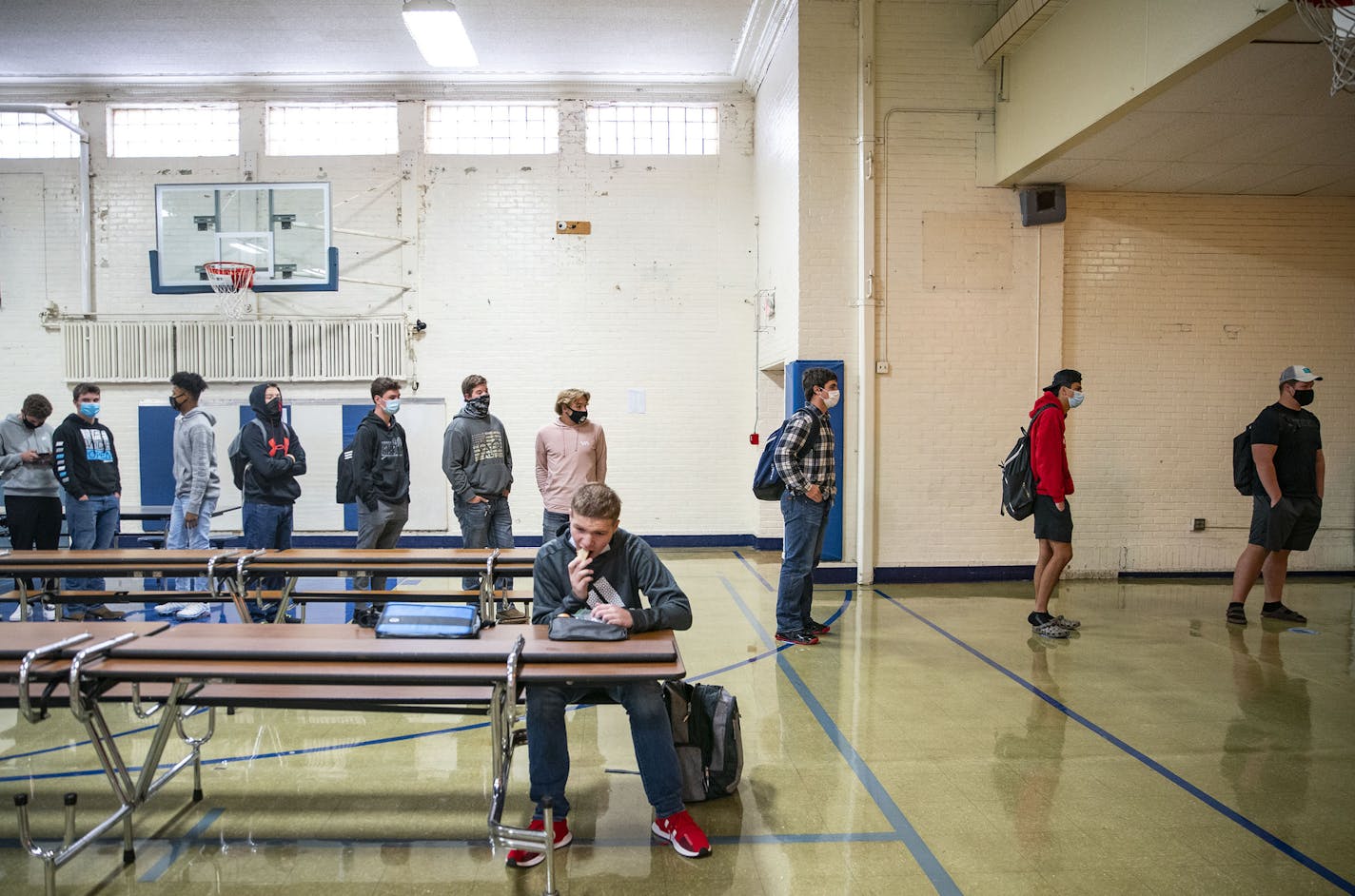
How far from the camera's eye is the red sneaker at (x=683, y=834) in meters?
2.76

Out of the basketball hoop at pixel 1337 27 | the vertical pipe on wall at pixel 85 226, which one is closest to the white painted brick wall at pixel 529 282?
the vertical pipe on wall at pixel 85 226

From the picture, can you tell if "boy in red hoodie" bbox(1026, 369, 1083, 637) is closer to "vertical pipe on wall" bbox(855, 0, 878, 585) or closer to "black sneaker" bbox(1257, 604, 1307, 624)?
"black sneaker" bbox(1257, 604, 1307, 624)

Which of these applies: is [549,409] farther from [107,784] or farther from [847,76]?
[107,784]

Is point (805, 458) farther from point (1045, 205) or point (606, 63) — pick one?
point (606, 63)

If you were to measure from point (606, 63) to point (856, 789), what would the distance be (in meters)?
8.04

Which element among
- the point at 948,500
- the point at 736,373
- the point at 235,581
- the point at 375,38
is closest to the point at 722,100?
the point at 736,373

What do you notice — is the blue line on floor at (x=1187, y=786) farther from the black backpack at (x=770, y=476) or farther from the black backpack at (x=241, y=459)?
the black backpack at (x=241, y=459)

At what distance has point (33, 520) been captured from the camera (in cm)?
605

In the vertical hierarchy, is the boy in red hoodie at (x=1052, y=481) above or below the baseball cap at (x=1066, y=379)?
below

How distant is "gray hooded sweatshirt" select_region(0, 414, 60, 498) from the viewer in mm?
5969

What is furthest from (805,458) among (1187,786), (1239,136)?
(1239,136)

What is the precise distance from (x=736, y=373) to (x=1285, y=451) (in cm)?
519

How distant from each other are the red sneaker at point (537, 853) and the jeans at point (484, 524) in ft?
9.43

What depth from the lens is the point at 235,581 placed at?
4418 mm
